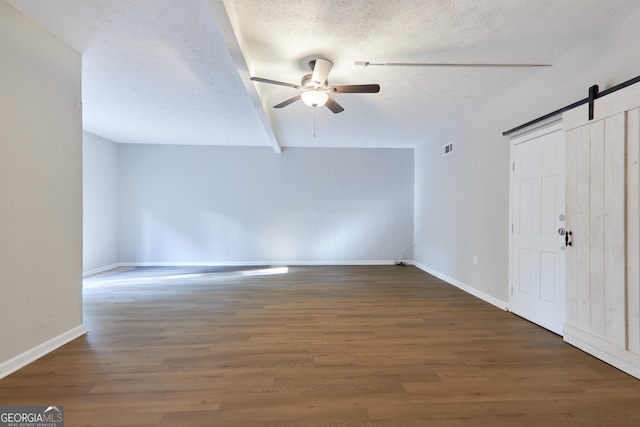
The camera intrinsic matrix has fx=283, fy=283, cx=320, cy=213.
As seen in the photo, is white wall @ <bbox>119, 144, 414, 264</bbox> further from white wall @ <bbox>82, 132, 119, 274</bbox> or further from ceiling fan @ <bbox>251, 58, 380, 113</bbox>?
ceiling fan @ <bbox>251, 58, 380, 113</bbox>

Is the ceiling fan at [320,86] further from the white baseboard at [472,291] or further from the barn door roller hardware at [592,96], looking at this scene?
the white baseboard at [472,291]

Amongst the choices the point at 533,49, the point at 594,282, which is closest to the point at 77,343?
the point at 594,282

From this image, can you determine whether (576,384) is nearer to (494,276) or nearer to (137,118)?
(494,276)

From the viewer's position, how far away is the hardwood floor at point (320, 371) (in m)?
1.59

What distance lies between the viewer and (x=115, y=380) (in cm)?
191

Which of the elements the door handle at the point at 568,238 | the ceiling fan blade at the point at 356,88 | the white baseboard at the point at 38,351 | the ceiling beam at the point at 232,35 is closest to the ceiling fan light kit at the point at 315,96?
the ceiling fan blade at the point at 356,88

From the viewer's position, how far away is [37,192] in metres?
2.24

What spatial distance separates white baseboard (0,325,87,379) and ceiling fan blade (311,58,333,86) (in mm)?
3241

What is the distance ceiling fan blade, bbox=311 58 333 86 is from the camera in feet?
8.68

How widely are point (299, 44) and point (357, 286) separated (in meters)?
3.42

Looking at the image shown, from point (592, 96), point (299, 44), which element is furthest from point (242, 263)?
point (592, 96)

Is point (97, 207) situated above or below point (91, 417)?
above

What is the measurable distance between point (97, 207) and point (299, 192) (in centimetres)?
403

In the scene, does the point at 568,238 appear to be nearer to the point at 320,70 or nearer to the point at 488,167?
the point at 488,167
